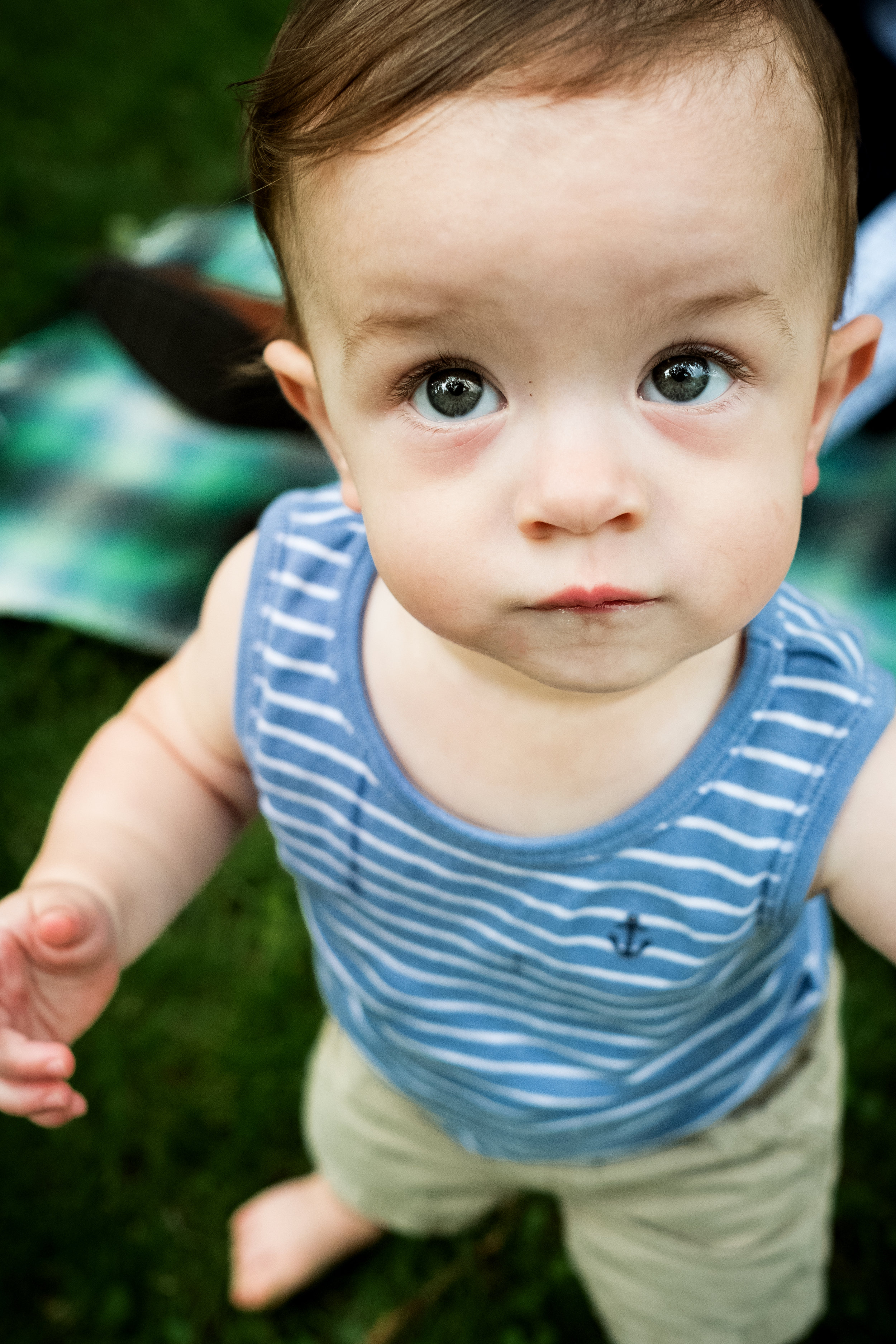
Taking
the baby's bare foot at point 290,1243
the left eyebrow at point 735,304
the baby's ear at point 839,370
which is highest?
the left eyebrow at point 735,304

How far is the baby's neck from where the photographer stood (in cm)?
116

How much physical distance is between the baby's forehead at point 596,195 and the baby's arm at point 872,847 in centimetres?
47

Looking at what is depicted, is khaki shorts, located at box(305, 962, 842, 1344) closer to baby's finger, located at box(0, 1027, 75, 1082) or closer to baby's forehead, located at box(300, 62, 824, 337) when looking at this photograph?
baby's finger, located at box(0, 1027, 75, 1082)

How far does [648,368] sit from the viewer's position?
33.6 inches

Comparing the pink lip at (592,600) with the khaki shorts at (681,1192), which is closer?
the pink lip at (592,600)

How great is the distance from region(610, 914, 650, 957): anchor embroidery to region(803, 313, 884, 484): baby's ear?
1.42ft

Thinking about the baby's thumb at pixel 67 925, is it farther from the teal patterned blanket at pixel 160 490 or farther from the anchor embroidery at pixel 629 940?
the teal patterned blanket at pixel 160 490

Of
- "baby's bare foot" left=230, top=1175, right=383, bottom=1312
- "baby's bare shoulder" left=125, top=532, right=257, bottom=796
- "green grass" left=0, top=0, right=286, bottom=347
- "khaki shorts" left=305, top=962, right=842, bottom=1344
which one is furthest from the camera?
"green grass" left=0, top=0, right=286, bottom=347

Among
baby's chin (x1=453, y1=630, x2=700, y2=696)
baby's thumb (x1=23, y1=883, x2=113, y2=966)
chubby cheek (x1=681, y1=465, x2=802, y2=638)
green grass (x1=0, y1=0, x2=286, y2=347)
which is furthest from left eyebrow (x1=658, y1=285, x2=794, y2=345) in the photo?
green grass (x1=0, y1=0, x2=286, y2=347)

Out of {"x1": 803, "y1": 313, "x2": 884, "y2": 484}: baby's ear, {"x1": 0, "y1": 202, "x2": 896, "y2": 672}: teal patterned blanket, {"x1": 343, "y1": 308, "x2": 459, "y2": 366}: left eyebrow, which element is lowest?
{"x1": 0, "y1": 202, "x2": 896, "y2": 672}: teal patterned blanket

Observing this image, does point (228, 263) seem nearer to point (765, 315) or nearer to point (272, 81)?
point (272, 81)

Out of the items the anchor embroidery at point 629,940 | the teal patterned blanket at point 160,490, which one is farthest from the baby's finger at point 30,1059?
the teal patterned blanket at point 160,490

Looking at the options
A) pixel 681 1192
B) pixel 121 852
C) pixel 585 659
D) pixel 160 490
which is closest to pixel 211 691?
pixel 121 852

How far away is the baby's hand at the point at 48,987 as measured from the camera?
1.13 metres
